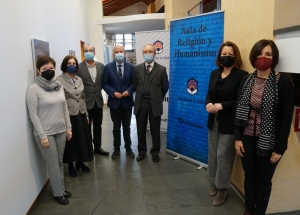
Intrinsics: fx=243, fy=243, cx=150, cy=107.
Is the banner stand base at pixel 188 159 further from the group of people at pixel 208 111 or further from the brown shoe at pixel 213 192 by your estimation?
the brown shoe at pixel 213 192

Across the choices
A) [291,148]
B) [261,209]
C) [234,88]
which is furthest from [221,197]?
[234,88]

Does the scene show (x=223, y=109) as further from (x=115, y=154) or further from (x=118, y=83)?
(x=115, y=154)

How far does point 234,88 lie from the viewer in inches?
90.0

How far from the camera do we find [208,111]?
8.04ft

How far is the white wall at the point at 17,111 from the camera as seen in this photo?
198 centimetres

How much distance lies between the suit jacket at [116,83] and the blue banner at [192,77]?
647 mm

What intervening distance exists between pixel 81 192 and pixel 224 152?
170 cm

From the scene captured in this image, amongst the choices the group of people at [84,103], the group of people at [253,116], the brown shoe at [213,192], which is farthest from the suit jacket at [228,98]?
the group of people at [84,103]

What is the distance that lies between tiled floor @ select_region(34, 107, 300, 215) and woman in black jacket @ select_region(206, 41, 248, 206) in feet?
0.88

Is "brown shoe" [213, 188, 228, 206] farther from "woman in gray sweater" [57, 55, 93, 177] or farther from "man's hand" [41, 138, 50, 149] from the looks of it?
"man's hand" [41, 138, 50, 149]

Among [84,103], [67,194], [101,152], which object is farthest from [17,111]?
[101,152]

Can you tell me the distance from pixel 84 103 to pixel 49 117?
0.75 meters

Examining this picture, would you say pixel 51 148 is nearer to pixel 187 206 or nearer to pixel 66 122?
pixel 66 122

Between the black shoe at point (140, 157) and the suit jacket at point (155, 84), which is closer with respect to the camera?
the suit jacket at point (155, 84)
